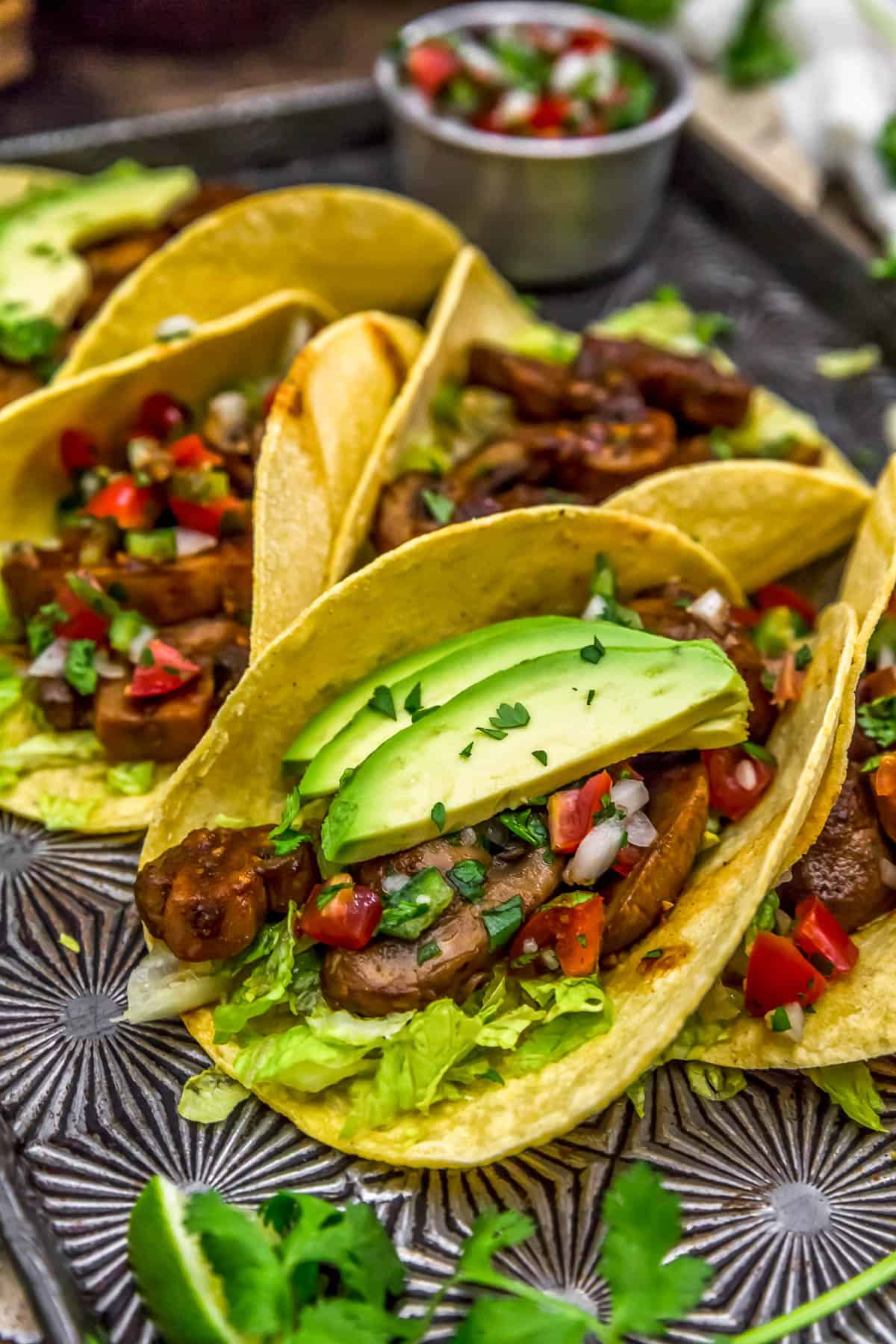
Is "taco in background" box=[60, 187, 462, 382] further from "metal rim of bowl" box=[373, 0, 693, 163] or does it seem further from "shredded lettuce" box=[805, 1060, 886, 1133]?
"shredded lettuce" box=[805, 1060, 886, 1133]

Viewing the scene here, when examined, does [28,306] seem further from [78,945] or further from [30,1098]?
[30,1098]

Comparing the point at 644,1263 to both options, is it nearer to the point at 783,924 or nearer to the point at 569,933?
the point at 569,933

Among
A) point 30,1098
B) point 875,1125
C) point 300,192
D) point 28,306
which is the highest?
point 300,192

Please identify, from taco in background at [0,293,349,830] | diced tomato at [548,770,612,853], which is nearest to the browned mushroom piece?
taco in background at [0,293,349,830]

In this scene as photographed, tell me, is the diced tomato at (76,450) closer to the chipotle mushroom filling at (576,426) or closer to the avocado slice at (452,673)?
the chipotle mushroom filling at (576,426)

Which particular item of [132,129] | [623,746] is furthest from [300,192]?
[623,746]
